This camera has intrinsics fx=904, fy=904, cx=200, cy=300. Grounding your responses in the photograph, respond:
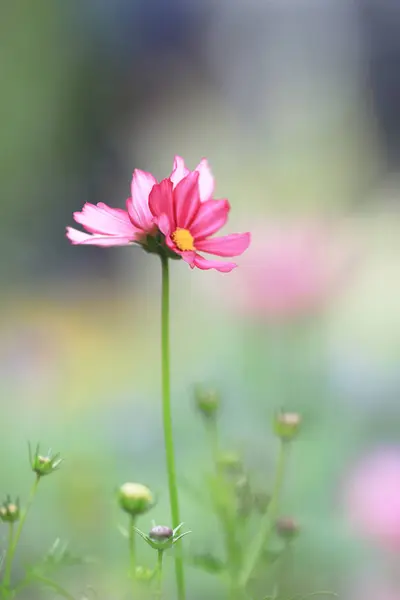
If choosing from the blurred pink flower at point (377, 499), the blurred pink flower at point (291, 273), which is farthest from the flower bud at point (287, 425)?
the blurred pink flower at point (291, 273)

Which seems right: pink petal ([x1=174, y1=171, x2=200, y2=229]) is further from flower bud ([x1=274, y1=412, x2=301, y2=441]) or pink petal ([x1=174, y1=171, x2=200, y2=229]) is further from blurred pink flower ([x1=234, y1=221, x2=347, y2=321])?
blurred pink flower ([x1=234, y1=221, x2=347, y2=321])

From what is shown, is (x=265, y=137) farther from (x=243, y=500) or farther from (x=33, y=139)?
(x=243, y=500)

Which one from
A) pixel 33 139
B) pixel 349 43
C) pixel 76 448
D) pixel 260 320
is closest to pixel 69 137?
pixel 33 139

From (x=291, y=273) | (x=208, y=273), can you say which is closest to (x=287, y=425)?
(x=291, y=273)

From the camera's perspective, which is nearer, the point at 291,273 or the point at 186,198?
the point at 186,198

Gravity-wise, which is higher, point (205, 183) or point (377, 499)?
point (205, 183)

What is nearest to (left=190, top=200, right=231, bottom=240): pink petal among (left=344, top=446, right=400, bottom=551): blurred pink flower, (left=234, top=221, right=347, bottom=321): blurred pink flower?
(left=344, top=446, right=400, bottom=551): blurred pink flower

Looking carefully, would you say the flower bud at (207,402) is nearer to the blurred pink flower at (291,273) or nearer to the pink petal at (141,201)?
the pink petal at (141,201)

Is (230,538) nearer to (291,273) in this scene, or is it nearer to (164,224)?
(164,224)
